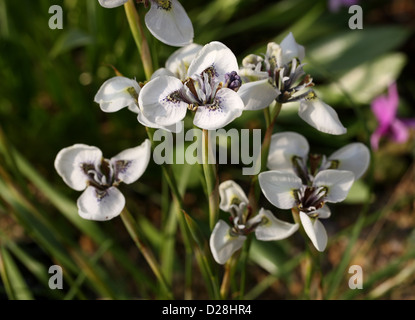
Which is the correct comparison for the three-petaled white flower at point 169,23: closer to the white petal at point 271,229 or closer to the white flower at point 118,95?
the white flower at point 118,95

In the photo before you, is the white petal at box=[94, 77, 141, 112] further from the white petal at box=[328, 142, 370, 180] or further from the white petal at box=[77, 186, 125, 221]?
the white petal at box=[328, 142, 370, 180]

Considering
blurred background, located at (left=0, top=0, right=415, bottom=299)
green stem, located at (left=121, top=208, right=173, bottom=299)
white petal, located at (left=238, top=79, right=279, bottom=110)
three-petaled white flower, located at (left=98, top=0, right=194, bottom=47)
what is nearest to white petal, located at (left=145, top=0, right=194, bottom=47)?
three-petaled white flower, located at (left=98, top=0, right=194, bottom=47)

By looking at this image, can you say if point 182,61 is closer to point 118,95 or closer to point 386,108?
point 118,95

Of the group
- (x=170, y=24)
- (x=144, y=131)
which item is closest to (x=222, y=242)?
(x=170, y=24)
